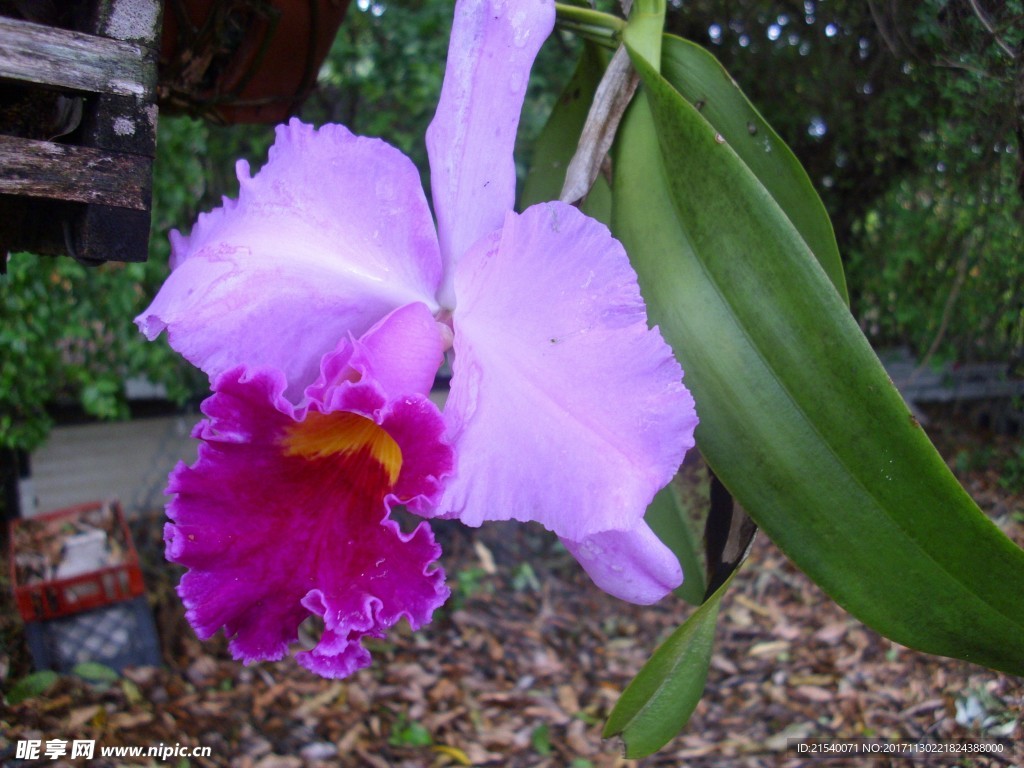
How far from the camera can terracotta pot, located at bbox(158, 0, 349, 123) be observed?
91cm

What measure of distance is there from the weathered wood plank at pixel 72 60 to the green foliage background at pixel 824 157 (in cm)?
78

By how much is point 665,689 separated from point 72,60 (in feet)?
2.30

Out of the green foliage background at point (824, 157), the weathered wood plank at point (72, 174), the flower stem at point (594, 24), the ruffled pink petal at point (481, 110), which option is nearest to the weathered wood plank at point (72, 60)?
the weathered wood plank at point (72, 174)

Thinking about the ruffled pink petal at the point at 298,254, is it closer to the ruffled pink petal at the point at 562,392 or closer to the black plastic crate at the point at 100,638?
the ruffled pink petal at the point at 562,392

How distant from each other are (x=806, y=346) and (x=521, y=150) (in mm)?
1678

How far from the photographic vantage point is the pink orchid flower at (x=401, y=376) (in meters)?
0.54

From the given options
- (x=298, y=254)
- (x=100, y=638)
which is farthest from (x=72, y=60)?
(x=100, y=638)

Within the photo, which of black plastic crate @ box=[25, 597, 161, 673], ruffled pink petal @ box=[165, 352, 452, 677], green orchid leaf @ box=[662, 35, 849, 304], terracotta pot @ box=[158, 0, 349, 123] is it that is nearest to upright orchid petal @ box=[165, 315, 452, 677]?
ruffled pink petal @ box=[165, 352, 452, 677]

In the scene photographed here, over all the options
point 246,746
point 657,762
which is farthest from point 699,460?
point 246,746

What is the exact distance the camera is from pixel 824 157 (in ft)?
5.25

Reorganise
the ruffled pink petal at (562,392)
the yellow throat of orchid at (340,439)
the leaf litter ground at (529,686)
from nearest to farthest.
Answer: the ruffled pink petal at (562,392), the yellow throat of orchid at (340,439), the leaf litter ground at (529,686)

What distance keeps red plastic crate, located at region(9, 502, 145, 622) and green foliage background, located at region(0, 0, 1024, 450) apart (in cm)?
28

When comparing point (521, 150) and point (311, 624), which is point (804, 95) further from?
point (311, 624)

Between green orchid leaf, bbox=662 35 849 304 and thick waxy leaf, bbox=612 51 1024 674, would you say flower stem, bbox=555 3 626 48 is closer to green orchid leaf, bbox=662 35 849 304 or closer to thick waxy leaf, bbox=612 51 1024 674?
green orchid leaf, bbox=662 35 849 304
